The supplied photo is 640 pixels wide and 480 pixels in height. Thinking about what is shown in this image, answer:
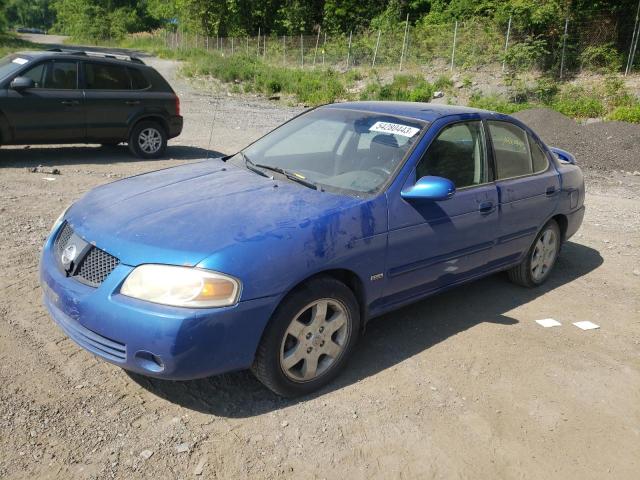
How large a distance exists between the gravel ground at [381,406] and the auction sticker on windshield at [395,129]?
1436 millimetres

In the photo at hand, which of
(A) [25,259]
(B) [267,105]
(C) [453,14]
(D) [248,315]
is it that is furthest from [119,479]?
(C) [453,14]

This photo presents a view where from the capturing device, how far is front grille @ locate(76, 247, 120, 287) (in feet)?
10.4

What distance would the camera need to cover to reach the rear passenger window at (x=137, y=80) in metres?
10.4

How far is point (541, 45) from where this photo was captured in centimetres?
2212

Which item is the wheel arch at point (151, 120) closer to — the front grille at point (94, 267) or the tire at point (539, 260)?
the tire at point (539, 260)

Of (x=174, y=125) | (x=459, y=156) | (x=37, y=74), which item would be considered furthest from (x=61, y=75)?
(x=459, y=156)

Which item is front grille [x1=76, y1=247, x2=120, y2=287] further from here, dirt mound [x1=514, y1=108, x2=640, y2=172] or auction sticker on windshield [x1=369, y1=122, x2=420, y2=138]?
dirt mound [x1=514, y1=108, x2=640, y2=172]

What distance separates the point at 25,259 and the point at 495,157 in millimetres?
4078

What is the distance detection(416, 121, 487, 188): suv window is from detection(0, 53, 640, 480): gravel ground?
1143mm

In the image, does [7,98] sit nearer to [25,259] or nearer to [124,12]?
[25,259]

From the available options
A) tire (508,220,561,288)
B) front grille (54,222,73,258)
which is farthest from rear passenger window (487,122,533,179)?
front grille (54,222,73,258)

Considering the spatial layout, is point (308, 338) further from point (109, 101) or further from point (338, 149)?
point (109, 101)

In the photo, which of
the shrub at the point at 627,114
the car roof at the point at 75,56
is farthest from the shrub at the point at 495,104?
the car roof at the point at 75,56

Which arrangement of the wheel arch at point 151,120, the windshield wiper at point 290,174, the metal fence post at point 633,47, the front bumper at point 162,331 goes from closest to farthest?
the front bumper at point 162,331
the windshield wiper at point 290,174
the wheel arch at point 151,120
the metal fence post at point 633,47
